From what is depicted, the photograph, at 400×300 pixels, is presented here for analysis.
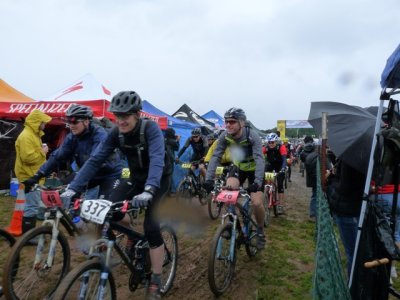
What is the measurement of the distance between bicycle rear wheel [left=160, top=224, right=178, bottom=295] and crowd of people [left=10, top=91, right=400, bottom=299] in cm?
64

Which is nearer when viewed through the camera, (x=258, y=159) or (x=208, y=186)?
(x=208, y=186)

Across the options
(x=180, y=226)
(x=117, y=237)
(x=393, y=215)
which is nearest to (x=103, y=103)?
(x=180, y=226)

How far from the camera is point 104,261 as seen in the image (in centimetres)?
285

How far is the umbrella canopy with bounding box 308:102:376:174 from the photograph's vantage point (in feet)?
11.5

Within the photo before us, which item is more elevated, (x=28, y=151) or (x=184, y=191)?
(x=28, y=151)

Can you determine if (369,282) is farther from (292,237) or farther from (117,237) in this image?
(292,237)

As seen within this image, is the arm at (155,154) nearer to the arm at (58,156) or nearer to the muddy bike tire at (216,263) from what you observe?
the muddy bike tire at (216,263)

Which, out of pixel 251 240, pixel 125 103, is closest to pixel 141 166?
pixel 125 103

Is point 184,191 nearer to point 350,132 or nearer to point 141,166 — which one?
point 141,166

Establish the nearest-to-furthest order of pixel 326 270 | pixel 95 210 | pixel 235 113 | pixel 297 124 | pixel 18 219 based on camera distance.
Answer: pixel 326 270 < pixel 95 210 < pixel 235 113 < pixel 18 219 < pixel 297 124

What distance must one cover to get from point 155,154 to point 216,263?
1.69 meters

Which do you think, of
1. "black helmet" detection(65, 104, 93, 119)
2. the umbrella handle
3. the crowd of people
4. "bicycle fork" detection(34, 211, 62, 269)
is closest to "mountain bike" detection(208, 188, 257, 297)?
the crowd of people

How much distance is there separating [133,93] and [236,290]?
2819mm

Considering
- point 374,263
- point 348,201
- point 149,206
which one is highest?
point 348,201
